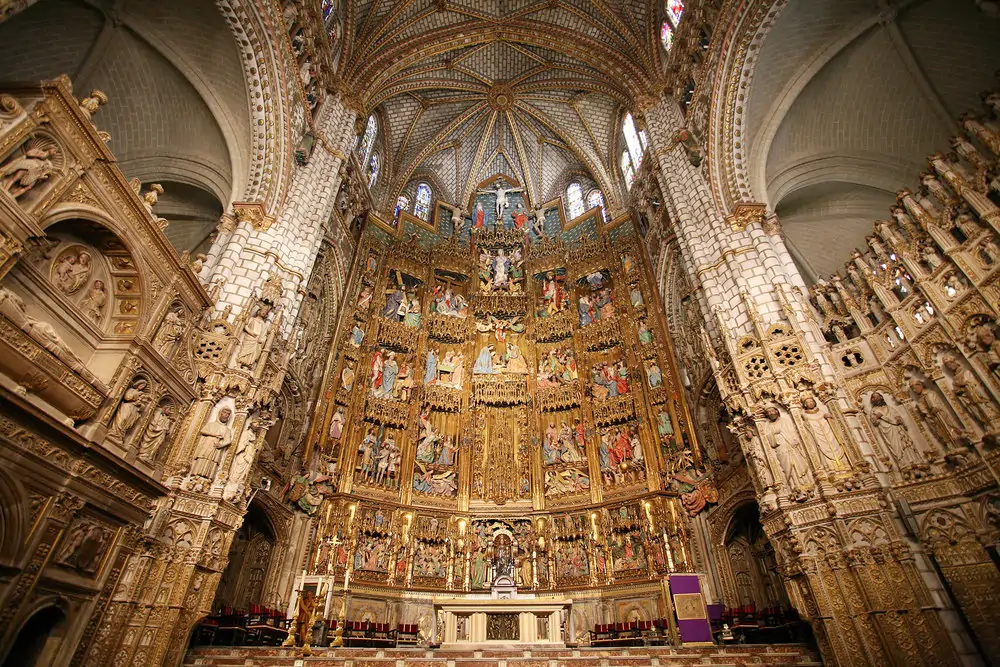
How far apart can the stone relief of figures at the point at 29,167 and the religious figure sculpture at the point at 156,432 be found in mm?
3973

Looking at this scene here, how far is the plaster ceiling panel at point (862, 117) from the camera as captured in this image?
1230 centimetres

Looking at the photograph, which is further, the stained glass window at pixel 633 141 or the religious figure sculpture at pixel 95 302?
the stained glass window at pixel 633 141

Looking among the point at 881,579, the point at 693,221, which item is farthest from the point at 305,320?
the point at 881,579

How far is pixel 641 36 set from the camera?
63.6ft

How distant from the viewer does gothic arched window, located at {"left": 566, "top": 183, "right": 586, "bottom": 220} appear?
82.2 feet

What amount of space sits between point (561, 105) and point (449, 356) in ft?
45.3

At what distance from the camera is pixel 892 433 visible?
31.0ft

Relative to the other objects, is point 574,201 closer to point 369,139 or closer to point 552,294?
point 552,294

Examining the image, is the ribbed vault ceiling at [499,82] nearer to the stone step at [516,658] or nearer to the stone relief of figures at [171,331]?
the stone relief of figures at [171,331]

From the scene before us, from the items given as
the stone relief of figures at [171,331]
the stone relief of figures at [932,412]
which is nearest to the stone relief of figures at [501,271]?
the stone relief of figures at [171,331]

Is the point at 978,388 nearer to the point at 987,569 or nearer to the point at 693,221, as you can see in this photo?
the point at 987,569

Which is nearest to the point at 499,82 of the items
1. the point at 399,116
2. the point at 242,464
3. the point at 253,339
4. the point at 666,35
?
the point at 399,116

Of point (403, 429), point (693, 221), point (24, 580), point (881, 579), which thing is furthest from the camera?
point (403, 429)

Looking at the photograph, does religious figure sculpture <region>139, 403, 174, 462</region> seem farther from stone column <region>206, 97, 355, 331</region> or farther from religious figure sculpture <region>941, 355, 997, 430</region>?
religious figure sculpture <region>941, 355, 997, 430</region>
